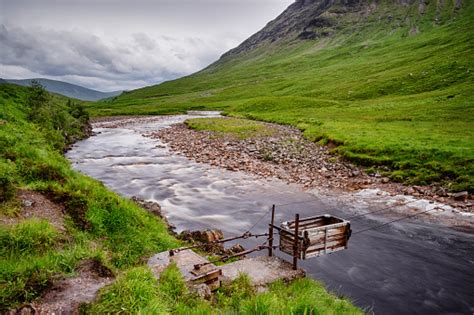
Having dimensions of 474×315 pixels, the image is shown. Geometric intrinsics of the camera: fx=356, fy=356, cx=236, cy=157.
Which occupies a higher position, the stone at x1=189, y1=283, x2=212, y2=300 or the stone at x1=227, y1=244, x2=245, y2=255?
the stone at x1=189, y1=283, x2=212, y2=300

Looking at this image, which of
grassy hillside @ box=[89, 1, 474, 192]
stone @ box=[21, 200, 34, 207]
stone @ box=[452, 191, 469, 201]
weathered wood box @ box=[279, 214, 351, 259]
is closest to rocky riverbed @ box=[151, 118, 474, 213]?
stone @ box=[452, 191, 469, 201]

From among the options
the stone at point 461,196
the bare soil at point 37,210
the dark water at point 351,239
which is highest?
the bare soil at point 37,210

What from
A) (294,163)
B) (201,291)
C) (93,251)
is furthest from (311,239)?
(294,163)

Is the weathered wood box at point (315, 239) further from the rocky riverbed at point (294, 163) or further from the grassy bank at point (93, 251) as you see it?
the rocky riverbed at point (294, 163)

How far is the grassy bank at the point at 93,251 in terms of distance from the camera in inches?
321

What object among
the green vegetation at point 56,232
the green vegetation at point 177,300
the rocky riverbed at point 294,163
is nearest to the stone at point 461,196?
the rocky riverbed at point 294,163

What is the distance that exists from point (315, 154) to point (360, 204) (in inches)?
579

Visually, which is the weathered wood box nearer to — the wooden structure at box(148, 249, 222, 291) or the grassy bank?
the grassy bank

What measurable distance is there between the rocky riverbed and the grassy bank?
17006mm

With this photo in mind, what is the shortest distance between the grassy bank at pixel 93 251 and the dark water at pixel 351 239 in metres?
3.28

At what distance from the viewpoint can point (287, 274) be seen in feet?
42.4

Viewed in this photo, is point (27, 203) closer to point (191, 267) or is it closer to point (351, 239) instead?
point (191, 267)

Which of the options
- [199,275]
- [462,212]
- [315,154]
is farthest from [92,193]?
[315,154]

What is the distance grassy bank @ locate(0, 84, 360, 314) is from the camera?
8156 mm
